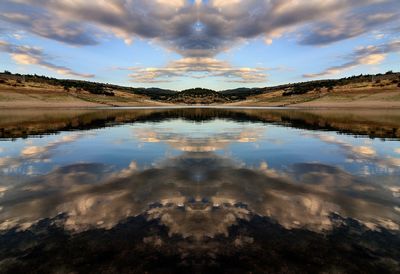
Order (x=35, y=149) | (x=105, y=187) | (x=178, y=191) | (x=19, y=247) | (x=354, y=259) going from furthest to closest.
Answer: (x=35, y=149) → (x=105, y=187) → (x=178, y=191) → (x=19, y=247) → (x=354, y=259)

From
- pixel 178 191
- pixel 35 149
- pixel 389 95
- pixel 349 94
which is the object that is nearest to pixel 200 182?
pixel 178 191

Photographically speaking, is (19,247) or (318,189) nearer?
(19,247)

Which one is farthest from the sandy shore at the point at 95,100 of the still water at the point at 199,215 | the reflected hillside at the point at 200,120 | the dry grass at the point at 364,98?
the still water at the point at 199,215

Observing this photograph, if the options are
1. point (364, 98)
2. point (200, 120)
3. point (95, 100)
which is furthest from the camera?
point (95, 100)

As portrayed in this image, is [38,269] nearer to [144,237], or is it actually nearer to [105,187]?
[144,237]

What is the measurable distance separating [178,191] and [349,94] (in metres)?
157

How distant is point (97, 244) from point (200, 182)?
5.52m

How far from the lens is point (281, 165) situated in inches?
578

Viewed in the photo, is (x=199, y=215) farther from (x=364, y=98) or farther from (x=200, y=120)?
(x=364, y=98)

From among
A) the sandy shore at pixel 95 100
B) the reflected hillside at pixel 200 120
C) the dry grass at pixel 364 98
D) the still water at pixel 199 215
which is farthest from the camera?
the dry grass at pixel 364 98

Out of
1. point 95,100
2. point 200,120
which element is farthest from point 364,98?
point 95,100

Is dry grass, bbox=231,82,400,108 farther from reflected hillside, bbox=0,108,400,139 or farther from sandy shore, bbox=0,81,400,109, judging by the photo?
reflected hillside, bbox=0,108,400,139

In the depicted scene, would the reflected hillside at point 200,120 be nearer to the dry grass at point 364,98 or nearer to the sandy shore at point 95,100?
the dry grass at point 364,98

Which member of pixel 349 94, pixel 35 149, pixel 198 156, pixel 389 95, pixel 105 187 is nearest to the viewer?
pixel 105 187
